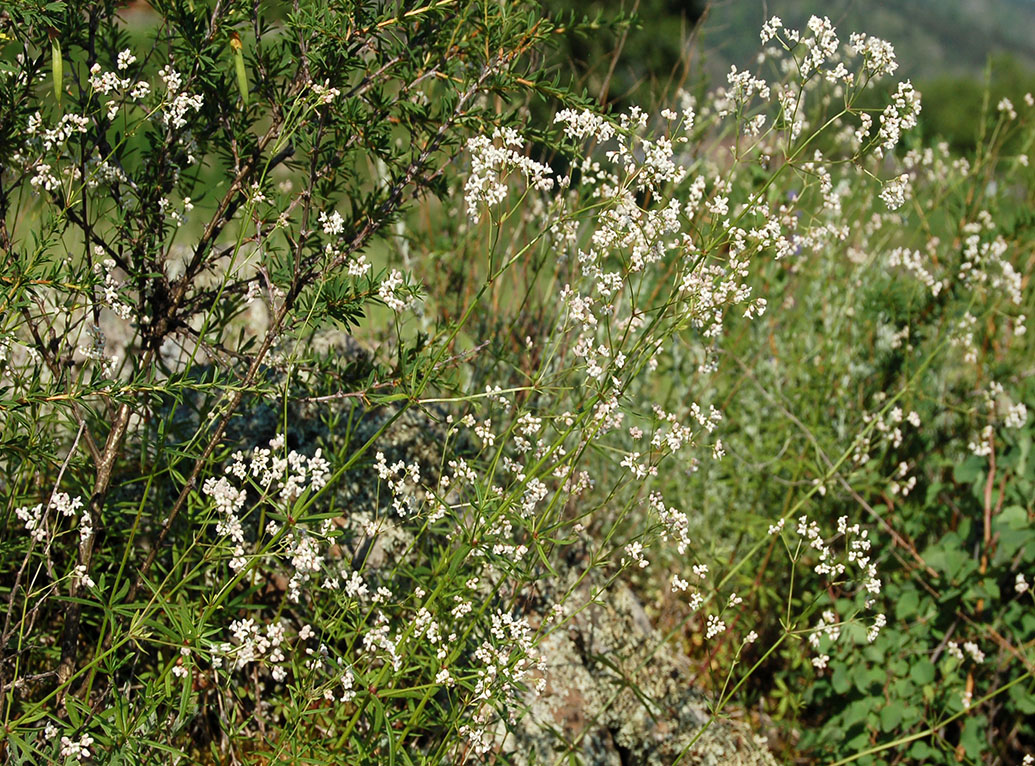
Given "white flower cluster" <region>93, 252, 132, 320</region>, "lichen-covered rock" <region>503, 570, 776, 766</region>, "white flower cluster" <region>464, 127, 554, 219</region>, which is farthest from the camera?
"lichen-covered rock" <region>503, 570, 776, 766</region>

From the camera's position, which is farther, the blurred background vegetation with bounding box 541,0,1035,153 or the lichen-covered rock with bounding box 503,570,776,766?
the blurred background vegetation with bounding box 541,0,1035,153

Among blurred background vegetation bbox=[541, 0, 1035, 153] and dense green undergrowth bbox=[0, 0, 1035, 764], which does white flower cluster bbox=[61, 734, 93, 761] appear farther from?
blurred background vegetation bbox=[541, 0, 1035, 153]

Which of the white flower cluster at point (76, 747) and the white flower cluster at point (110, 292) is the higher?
the white flower cluster at point (110, 292)

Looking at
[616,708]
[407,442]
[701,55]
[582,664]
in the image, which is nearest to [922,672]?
[616,708]

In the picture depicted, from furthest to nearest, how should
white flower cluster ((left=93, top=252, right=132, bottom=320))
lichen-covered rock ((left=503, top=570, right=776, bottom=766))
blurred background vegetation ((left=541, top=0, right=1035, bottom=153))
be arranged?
blurred background vegetation ((left=541, top=0, right=1035, bottom=153))
lichen-covered rock ((left=503, top=570, right=776, bottom=766))
white flower cluster ((left=93, top=252, right=132, bottom=320))

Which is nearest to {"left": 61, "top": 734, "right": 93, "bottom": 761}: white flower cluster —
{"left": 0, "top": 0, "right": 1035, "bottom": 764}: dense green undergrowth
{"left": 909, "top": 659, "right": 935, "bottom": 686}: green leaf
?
{"left": 0, "top": 0, "right": 1035, "bottom": 764}: dense green undergrowth

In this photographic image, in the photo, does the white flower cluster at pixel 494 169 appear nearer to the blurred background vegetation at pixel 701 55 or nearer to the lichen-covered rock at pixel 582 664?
the blurred background vegetation at pixel 701 55

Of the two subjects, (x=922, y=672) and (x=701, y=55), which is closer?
(x=922, y=672)

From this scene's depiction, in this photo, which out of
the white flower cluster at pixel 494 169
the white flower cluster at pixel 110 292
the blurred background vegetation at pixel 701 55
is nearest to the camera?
the white flower cluster at pixel 494 169

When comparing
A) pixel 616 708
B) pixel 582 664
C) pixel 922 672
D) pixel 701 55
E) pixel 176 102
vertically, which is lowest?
pixel 616 708

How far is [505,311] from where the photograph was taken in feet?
14.4

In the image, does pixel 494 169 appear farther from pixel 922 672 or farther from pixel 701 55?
pixel 922 672

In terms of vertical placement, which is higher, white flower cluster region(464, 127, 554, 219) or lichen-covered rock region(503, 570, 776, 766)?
white flower cluster region(464, 127, 554, 219)

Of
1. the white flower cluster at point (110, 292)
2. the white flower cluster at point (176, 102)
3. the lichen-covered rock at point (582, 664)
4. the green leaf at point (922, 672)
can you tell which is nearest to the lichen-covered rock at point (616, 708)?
the lichen-covered rock at point (582, 664)
